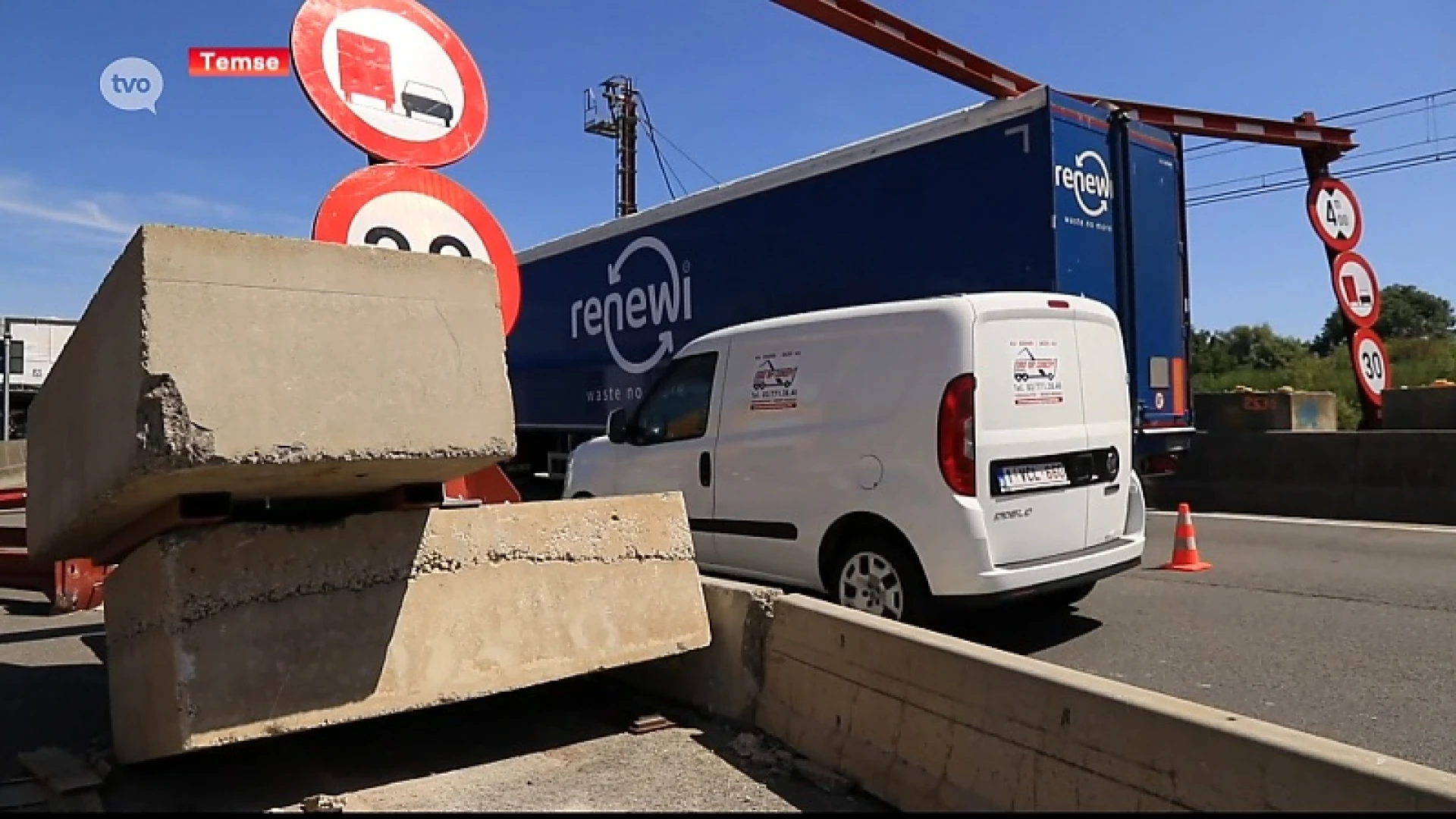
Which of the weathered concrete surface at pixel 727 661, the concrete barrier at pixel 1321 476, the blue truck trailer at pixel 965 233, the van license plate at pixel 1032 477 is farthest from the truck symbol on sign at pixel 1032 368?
the concrete barrier at pixel 1321 476

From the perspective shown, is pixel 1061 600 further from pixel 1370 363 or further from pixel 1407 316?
pixel 1407 316

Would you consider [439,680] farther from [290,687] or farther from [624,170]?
[624,170]

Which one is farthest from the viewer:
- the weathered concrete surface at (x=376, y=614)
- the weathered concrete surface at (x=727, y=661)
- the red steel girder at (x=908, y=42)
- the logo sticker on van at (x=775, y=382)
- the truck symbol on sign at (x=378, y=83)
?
the red steel girder at (x=908, y=42)

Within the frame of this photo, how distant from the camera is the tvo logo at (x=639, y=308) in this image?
11.6m

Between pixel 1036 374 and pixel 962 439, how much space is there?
2.08ft

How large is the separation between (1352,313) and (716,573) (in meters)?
10.0

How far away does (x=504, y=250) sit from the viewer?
4840 millimetres

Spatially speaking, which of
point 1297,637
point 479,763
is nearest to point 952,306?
point 1297,637

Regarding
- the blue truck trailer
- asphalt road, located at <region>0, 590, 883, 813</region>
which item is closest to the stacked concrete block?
asphalt road, located at <region>0, 590, 883, 813</region>

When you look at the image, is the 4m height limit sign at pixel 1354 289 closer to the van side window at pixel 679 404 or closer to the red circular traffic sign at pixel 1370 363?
the red circular traffic sign at pixel 1370 363

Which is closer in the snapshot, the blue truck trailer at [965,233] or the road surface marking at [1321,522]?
the blue truck trailer at [965,233]

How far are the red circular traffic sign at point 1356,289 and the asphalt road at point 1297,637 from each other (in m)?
4.38

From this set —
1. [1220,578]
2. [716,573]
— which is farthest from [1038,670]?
[1220,578]

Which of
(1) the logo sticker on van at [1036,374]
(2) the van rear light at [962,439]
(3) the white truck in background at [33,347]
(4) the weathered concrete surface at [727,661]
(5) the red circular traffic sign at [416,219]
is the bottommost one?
(4) the weathered concrete surface at [727,661]
